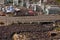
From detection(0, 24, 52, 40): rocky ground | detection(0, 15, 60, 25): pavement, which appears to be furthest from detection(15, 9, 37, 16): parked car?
detection(0, 24, 52, 40): rocky ground

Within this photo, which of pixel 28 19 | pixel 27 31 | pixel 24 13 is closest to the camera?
pixel 27 31

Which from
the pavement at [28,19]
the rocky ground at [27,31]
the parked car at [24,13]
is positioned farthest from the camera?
the parked car at [24,13]

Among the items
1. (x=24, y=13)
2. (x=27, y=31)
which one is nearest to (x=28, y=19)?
(x=24, y=13)

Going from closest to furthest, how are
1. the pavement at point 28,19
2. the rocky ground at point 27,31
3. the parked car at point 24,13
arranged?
the rocky ground at point 27,31, the pavement at point 28,19, the parked car at point 24,13

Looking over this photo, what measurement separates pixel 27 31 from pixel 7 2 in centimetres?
806

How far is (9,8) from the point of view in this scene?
594 inches

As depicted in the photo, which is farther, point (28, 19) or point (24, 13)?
point (24, 13)

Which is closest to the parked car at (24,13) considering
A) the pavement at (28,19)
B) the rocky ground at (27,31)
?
the pavement at (28,19)

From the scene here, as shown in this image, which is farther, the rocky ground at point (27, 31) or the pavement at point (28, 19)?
the pavement at point (28, 19)

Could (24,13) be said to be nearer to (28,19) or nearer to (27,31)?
(28,19)

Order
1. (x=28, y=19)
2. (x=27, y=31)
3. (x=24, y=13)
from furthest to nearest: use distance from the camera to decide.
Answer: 1. (x=24, y=13)
2. (x=28, y=19)
3. (x=27, y=31)

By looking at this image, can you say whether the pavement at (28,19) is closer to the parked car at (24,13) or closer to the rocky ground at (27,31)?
the rocky ground at (27,31)

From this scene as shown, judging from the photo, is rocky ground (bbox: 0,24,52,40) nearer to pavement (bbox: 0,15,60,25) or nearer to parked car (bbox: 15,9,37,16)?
pavement (bbox: 0,15,60,25)

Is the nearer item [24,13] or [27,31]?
[27,31]
